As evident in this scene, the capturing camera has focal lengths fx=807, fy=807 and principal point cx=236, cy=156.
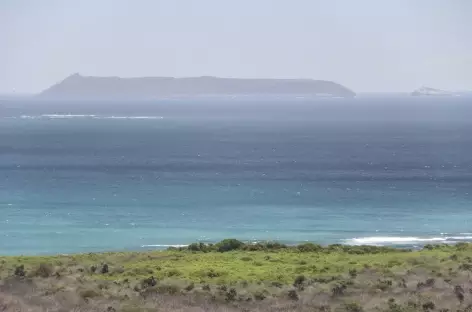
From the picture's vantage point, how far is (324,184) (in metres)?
85.3

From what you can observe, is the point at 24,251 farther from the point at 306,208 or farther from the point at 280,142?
the point at 280,142

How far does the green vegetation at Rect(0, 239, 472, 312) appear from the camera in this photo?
21.2m

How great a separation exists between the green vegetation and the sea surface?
47.9 ft

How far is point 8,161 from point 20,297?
9634 cm

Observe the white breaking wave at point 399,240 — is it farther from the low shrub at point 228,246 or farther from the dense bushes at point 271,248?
the low shrub at point 228,246

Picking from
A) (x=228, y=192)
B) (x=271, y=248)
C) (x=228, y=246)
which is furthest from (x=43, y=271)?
(x=228, y=192)

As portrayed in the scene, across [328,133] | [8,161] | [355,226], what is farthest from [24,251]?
[328,133]

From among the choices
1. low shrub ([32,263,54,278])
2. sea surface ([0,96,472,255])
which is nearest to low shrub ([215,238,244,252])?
sea surface ([0,96,472,255])

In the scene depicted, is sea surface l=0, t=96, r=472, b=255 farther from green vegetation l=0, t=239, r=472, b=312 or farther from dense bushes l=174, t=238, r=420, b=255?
green vegetation l=0, t=239, r=472, b=312

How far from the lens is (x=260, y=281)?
27281 millimetres

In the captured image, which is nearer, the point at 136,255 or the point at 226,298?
the point at 226,298

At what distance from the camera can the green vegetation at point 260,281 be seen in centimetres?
2117

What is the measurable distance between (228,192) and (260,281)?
5125 cm

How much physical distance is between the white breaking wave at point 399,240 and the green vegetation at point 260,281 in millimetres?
11674
